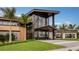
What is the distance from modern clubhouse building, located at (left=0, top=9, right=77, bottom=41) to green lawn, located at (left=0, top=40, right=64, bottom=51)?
16 centimetres

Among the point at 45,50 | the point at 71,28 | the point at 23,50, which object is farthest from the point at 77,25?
the point at 23,50

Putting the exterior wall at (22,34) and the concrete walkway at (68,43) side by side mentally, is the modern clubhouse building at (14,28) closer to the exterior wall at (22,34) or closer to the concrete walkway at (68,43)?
the exterior wall at (22,34)

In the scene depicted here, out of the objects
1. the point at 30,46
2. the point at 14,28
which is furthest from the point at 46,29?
the point at 14,28

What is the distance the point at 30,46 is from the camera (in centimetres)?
482

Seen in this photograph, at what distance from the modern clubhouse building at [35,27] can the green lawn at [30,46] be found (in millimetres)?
161

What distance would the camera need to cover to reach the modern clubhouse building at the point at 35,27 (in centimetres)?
485

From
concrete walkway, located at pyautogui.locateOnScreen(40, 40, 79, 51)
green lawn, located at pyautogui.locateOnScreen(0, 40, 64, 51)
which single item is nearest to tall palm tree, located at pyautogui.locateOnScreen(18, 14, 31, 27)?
green lawn, located at pyautogui.locateOnScreen(0, 40, 64, 51)

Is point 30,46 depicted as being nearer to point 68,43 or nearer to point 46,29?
point 46,29

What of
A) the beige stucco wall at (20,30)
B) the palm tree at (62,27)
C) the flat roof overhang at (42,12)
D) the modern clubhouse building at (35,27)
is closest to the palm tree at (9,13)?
the modern clubhouse building at (35,27)

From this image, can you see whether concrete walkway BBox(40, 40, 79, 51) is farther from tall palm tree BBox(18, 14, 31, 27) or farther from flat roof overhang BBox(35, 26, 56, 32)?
tall palm tree BBox(18, 14, 31, 27)

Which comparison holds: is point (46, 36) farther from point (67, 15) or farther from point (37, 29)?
point (67, 15)

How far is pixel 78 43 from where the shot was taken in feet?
16.3

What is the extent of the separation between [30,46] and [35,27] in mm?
447
